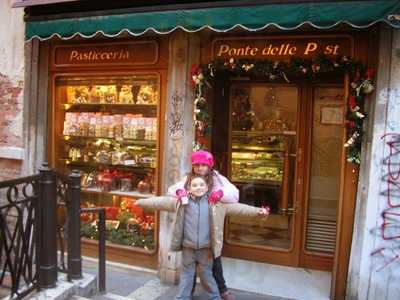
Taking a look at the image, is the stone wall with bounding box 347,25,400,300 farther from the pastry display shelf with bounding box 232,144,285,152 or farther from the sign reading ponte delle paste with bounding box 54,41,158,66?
the sign reading ponte delle paste with bounding box 54,41,158,66

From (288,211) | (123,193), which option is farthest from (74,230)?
(288,211)

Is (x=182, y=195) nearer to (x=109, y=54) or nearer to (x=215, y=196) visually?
(x=215, y=196)

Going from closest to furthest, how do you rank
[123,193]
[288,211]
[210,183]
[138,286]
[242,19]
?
[210,183] < [242,19] < [138,286] < [288,211] < [123,193]

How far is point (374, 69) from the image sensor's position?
5.29 m

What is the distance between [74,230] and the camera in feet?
15.6

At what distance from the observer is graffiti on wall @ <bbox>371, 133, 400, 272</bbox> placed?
201 inches

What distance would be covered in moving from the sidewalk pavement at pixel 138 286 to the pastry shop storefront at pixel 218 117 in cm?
17

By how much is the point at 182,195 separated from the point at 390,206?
2186 mm

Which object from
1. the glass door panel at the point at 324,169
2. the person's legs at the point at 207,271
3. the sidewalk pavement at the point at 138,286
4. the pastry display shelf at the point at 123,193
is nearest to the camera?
the person's legs at the point at 207,271

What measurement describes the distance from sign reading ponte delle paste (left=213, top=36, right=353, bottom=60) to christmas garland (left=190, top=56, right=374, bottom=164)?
10 centimetres

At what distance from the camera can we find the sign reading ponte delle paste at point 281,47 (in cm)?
554

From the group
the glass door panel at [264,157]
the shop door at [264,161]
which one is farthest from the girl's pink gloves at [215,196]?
the glass door panel at [264,157]

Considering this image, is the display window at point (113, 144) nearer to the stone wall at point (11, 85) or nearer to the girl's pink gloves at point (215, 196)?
the stone wall at point (11, 85)

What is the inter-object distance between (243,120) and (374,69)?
6.60ft
